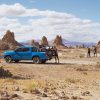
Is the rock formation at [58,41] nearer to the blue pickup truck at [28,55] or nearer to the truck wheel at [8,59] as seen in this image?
the blue pickup truck at [28,55]

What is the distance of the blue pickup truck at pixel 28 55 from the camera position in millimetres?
40037

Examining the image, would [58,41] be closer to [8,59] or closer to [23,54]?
[8,59]

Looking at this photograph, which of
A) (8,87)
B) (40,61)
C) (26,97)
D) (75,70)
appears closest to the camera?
(26,97)

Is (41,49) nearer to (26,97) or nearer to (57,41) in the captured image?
(26,97)

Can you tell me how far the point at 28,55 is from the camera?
40719mm

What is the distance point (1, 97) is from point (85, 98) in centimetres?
401

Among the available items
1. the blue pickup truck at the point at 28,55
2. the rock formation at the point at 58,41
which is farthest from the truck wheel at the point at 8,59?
the rock formation at the point at 58,41

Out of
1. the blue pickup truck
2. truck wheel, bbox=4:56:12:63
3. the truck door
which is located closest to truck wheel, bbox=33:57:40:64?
the blue pickup truck

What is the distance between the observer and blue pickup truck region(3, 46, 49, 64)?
40037mm

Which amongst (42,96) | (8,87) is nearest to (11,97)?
(42,96)

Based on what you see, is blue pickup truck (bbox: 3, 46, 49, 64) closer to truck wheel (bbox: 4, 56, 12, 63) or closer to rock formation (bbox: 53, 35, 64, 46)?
truck wheel (bbox: 4, 56, 12, 63)

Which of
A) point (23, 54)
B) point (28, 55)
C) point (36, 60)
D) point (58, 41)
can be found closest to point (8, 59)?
point (23, 54)

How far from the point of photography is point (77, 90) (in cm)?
1916

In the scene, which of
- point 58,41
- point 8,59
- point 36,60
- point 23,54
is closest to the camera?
point 36,60
